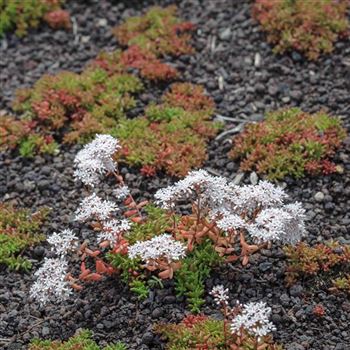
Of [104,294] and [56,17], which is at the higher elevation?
[56,17]

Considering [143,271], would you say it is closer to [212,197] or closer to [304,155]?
[212,197]

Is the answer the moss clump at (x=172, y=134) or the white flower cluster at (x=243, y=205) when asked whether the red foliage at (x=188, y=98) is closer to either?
the moss clump at (x=172, y=134)

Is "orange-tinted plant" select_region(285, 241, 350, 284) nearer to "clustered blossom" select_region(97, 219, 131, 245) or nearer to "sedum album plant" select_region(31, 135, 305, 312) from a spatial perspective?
"sedum album plant" select_region(31, 135, 305, 312)

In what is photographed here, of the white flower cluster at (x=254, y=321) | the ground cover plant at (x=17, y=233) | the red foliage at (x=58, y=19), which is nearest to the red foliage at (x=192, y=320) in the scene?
the white flower cluster at (x=254, y=321)

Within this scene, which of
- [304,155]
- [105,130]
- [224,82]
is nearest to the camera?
[304,155]

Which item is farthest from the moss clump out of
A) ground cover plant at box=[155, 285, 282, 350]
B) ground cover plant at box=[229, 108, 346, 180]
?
ground cover plant at box=[155, 285, 282, 350]

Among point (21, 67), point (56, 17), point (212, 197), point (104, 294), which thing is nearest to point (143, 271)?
point (104, 294)
